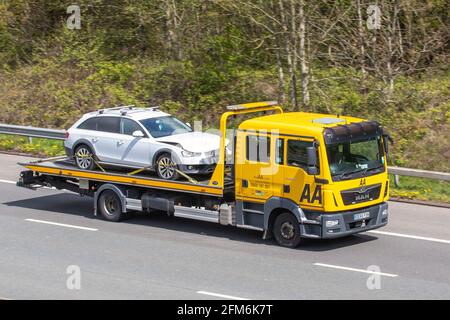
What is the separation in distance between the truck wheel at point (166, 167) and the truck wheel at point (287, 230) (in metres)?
2.47

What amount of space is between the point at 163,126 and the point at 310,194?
4.37 metres

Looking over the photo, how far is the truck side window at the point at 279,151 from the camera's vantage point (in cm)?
1590

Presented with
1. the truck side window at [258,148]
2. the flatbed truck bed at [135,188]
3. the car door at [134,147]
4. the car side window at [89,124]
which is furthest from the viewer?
the car side window at [89,124]

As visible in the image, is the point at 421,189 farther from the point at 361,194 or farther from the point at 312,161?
the point at 312,161

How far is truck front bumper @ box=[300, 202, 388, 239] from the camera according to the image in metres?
15.7

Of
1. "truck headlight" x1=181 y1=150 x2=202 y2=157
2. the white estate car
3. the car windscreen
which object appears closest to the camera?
"truck headlight" x1=181 y1=150 x2=202 y2=157

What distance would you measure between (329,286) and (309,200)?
2201mm

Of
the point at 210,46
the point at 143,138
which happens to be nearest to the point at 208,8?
the point at 210,46

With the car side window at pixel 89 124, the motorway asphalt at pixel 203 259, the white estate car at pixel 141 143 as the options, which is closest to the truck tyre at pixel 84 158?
the white estate car at pixel 141 143

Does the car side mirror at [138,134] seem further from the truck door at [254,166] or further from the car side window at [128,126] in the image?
the truck door at [254,166]

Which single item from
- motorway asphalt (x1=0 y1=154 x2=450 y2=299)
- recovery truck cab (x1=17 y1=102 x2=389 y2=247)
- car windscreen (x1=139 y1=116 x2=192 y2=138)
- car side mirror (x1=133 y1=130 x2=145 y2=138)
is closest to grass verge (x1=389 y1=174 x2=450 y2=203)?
motorway asphalt (x1=0 y1=154 x2=450 y2=299)

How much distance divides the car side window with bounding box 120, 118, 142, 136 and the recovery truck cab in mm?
1509

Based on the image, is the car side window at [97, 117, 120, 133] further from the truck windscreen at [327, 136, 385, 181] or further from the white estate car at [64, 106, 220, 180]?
the truck windscreen at [327, 136, 385, 181]

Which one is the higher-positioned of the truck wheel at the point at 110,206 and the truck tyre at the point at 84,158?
the truck tyre at the point at 84,158
